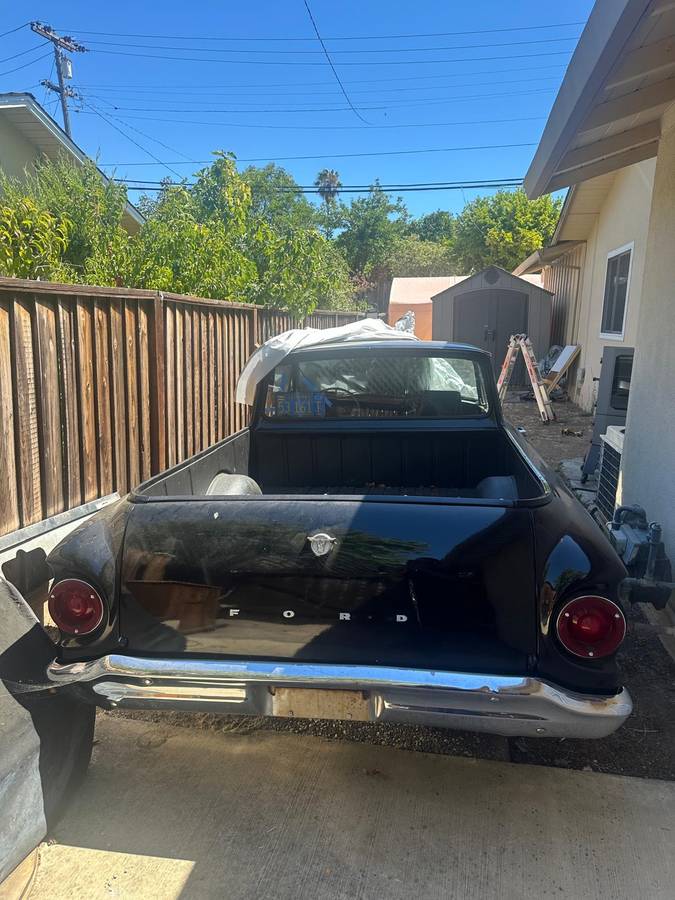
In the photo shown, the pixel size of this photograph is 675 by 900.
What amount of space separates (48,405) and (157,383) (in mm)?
1200

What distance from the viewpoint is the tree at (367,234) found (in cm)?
4053

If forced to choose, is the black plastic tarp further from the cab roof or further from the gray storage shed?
the gray storage shed

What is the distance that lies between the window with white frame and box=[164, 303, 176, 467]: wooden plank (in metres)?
6.86

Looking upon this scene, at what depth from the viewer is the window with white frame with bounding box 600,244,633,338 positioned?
9640 mm

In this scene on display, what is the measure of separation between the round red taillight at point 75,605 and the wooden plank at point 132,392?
2.36 meters

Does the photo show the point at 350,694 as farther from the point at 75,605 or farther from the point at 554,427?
the point at 554,427

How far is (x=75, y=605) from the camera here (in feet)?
7.33

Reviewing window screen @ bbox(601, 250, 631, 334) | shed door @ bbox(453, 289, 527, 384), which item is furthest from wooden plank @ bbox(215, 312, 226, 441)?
shed door @ bbox(453, 289, 527, 384)

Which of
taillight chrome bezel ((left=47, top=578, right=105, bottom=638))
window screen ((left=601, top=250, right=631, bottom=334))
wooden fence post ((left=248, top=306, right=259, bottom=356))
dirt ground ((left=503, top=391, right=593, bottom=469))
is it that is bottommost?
dirt ground ((left=503, top=391, right=593, bottom=469))

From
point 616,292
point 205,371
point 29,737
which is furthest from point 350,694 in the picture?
point 616,292

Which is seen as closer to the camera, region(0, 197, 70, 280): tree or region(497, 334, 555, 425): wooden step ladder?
region(0, 197, 70, 280): tree

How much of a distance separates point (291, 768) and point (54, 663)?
3.52 feet

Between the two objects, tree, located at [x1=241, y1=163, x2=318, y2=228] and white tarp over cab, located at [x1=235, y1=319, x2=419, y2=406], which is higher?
tree, located at [x1=241, y1=163, x2=318, y2=228]

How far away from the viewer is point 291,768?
2.68m
